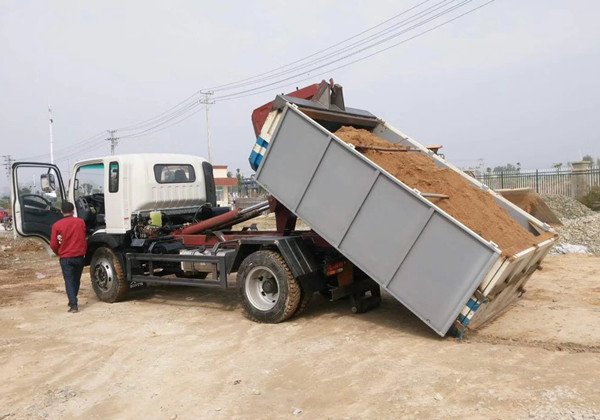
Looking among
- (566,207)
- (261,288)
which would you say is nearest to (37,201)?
(261,288)

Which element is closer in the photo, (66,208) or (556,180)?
(66,208)

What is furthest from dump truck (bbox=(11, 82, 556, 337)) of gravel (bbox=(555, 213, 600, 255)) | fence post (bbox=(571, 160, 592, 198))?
fence post (bbox=(571, 160, 592, 198))

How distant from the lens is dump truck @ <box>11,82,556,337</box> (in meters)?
5.46

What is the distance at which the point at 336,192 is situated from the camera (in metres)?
6.16

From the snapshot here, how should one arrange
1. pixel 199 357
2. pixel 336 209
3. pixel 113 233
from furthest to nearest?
pixel 113 233 → pixel 336 209 → pixel 199 357

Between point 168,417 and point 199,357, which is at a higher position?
point 168,417

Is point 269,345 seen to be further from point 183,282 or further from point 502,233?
point 502,233

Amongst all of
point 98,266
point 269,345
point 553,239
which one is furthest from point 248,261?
point 553,239

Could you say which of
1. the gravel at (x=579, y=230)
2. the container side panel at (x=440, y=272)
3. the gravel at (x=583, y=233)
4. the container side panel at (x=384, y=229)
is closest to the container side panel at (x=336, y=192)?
the container side panel at (x=384, y=229)

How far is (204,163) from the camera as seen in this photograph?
9.68 metres

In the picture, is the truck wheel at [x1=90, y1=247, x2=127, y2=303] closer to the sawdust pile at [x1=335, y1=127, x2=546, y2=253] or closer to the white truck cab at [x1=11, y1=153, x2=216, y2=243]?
the white truck cab at [x1=11, y1=153, x2=216, y2=243]

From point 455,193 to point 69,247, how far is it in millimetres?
A: 5949

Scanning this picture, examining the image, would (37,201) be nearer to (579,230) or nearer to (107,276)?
(107,276)

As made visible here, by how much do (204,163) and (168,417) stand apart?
6197 millimetres
